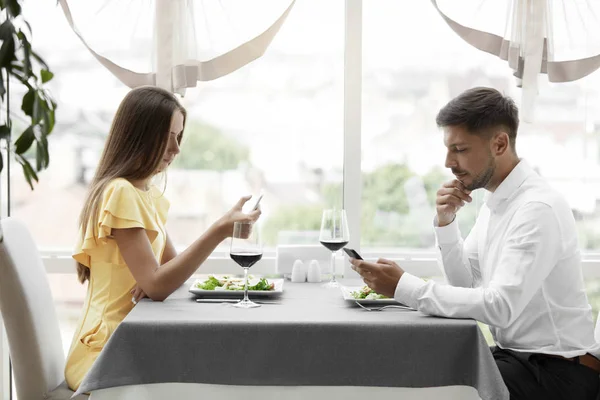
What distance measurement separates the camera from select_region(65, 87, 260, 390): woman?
2012 mm

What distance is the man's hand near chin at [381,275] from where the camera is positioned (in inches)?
73.7

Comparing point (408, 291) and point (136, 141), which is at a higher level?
point (136, 141)

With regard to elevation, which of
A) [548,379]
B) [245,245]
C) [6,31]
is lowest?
[548,379]

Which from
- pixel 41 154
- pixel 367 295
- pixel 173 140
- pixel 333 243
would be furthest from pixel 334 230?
pixel 41 154

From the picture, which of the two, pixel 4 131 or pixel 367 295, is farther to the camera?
pixel 367 295

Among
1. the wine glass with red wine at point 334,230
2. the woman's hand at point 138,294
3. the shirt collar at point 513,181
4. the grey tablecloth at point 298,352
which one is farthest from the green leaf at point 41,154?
the shirt collar at point 513,181

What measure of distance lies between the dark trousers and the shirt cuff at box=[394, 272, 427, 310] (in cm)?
34

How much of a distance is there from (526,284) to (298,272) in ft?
2.83

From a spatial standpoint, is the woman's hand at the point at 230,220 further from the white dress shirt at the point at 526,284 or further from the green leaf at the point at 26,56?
the green leaf at the point at 26,56

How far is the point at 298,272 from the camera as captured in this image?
2.46m

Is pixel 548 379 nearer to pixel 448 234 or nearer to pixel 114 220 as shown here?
pixel 448 234

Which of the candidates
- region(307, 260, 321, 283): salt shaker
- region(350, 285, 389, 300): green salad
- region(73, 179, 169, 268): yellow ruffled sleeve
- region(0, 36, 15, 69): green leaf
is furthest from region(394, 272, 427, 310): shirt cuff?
region(0, 36, 15, 69): green leaf

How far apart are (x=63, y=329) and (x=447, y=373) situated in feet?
6.82

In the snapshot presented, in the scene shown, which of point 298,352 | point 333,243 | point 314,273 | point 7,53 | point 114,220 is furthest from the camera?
point 314,273
